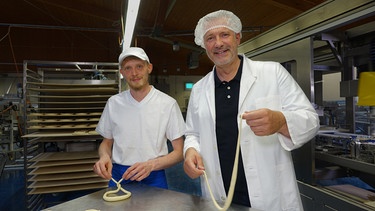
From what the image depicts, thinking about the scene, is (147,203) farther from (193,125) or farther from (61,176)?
(61,176)

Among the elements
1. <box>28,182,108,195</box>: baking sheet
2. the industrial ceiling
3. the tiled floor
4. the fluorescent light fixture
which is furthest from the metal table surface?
the industrial ceiling

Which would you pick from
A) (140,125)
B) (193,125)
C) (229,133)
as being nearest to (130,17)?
(140,125)

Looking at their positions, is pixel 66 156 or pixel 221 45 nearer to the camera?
pixel 221 45

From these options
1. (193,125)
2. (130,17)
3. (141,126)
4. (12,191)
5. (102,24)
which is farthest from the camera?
(102,24)

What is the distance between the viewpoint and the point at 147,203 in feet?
3.37

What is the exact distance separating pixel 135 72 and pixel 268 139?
87cm

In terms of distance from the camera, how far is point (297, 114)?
1052 mm

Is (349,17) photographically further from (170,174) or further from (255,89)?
(170,174)

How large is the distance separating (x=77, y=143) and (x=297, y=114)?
235 centimetres

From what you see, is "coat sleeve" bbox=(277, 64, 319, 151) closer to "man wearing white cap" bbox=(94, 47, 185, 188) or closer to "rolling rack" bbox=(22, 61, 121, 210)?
"man wearing white cap" bbox=(94, 47, 185, 188)

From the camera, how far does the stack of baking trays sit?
2.24 meters

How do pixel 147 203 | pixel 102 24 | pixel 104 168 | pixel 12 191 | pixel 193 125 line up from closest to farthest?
pixel 147 203, pixel 104 168, pixel 193 125, pixel 12 191, pixel 102 24

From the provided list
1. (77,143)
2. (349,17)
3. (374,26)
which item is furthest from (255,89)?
(77,143)

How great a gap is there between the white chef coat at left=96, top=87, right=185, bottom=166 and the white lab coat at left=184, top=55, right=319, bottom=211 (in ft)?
1.06
